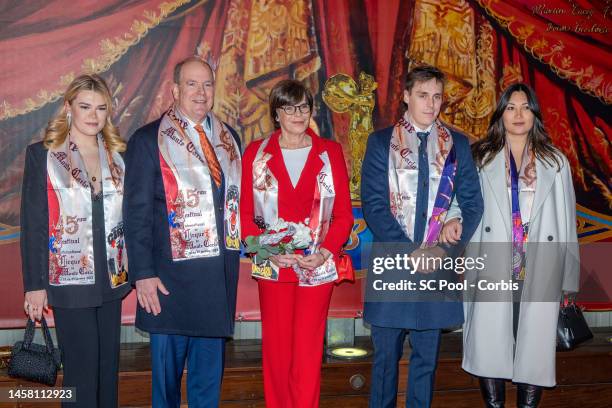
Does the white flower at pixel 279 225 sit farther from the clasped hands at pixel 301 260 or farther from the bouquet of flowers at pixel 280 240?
the clasped hands at pixel 301 260

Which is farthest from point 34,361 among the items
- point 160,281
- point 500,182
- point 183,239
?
point 500,182

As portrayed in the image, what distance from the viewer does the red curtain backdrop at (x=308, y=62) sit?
3.82 meters

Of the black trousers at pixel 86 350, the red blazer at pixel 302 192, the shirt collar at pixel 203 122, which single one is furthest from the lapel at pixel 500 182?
the black trousers at pixel 86 350

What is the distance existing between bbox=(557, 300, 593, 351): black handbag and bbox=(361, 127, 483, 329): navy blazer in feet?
1.83

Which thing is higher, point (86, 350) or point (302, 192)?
point (302, 192)

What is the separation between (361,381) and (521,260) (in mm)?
1084

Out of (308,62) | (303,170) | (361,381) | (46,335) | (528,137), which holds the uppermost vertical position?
(308,62)

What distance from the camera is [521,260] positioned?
3432 millimetres

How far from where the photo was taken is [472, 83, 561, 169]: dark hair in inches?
135

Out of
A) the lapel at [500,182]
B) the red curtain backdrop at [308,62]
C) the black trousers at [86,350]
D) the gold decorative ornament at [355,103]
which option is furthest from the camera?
the gold decorative ornament at [355,103]

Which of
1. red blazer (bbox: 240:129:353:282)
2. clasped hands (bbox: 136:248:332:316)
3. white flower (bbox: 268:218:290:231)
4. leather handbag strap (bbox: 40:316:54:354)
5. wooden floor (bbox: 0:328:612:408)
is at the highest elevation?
red blazer (bbox: 240:129:353:282)

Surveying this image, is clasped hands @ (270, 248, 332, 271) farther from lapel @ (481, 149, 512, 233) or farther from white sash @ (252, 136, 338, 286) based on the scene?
lapel @ (481, 149, 512, 233)

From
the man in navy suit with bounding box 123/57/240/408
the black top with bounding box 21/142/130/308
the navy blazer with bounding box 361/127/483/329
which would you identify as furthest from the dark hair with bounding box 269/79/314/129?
the black top with bounding box 21/142/130/308

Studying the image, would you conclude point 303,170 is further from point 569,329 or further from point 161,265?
point 569,329
